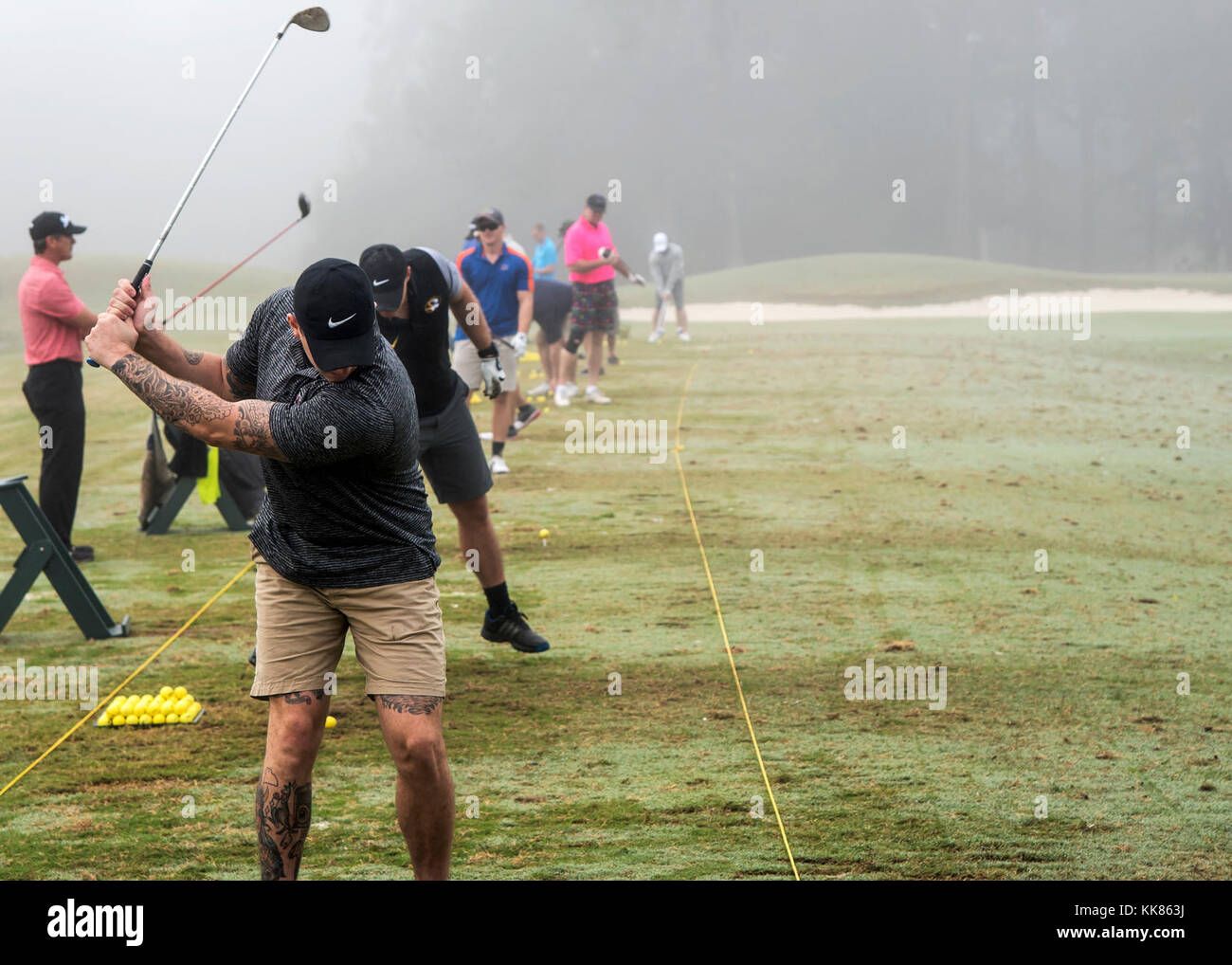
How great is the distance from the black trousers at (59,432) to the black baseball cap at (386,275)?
3.68 m

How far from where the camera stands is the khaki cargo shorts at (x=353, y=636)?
4.25m

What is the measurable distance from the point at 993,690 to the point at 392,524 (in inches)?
135

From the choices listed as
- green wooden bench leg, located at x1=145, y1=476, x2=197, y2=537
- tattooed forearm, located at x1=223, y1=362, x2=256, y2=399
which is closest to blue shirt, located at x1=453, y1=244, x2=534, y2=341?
green wooden bench leg, located at x1=145, y1=476, x2=197, y2=537

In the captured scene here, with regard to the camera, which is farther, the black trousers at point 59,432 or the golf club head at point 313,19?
the black trousers at point 59,432

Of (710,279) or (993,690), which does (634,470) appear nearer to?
(993,690)

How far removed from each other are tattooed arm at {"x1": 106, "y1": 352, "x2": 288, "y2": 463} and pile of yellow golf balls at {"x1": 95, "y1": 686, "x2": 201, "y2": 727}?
2518 mm

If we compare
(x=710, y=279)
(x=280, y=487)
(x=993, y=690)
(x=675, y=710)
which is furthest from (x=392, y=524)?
(x=710, y=279)

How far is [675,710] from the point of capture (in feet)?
20.9

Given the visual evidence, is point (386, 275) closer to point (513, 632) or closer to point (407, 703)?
point (513, 632)

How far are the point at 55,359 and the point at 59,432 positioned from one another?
1.57 ft

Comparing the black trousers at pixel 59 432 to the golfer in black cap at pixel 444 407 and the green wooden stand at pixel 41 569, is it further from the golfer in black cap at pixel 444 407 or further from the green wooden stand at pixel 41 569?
the golfer in black cap at pixel 444 407

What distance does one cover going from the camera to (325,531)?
421 centimetres

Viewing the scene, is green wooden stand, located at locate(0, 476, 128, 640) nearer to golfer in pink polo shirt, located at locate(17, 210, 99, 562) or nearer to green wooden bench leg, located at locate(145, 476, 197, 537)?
golfer in pink polo shirt, located at locate(17, 210, 99, 562)

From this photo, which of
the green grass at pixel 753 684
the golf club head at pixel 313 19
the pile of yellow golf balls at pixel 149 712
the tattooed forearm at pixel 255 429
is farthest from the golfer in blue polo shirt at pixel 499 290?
the tattooed forearm at pixel 255 429
